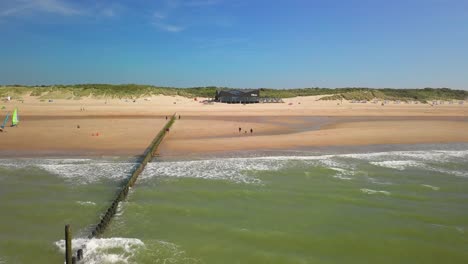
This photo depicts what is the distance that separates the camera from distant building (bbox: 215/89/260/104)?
68000mm

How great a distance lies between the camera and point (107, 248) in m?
8.94

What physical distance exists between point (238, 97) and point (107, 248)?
60313 millimetres

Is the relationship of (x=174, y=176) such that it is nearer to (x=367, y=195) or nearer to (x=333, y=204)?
(x=333, y=204)

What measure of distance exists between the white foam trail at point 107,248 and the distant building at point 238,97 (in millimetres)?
58693

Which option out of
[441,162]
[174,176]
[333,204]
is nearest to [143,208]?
[174,176]

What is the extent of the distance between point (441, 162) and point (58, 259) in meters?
17.5

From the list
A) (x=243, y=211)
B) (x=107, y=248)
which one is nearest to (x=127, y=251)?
(x=107, y=248)

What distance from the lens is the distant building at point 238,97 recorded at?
68.0 meters

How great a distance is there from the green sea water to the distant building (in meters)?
50.0

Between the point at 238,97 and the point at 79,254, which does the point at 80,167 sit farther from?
the point at 238,97

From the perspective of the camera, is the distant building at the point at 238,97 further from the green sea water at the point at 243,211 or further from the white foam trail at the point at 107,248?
the white foam trail at the point at 107,248

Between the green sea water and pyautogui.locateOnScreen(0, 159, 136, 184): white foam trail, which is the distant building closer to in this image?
the green sea water

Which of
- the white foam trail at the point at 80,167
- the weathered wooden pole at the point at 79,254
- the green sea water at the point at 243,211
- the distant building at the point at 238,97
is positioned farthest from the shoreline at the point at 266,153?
the distant building at the point at 238,97

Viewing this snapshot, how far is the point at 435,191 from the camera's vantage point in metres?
13.6
